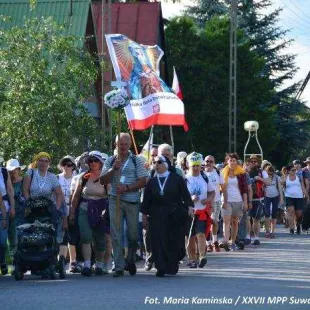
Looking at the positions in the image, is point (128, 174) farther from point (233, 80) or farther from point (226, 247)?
point (233, 80)

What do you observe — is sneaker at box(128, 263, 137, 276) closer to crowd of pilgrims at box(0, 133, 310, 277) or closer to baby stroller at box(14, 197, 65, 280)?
crowd of pilgrims at box(0, 133, 310, 277)

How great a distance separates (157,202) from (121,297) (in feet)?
12.2

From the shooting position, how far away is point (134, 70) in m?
27.4

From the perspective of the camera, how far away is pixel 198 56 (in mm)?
68375

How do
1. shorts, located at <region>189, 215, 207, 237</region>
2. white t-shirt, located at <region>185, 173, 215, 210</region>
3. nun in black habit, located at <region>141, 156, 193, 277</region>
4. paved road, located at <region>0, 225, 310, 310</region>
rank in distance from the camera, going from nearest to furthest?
1. paved road, located at <region>0, 225, 310, 310</region>
2. nun in black habit, located at <region>141, 156, 193, 277</region>
3. shorts, located at <region>189, 215, 207, 237</region>
4. white t-shirt, located at <region>185, 173, 215, 210</region>

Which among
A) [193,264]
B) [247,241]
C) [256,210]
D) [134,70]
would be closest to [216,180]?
[247,241]

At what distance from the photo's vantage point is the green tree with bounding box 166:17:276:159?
66250 mm

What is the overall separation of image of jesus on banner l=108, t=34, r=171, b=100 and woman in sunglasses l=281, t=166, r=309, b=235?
542 cm

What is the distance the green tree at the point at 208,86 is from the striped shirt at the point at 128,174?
4580cm

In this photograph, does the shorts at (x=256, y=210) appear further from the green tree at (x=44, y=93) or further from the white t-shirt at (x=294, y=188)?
the white t-shirt at (x=294, y=188)

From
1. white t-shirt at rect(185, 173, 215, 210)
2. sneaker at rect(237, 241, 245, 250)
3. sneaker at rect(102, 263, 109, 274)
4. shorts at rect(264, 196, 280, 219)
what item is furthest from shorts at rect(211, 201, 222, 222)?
sneaker at rect(102, 263, 109, 274)

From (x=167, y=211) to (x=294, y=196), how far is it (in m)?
14.4

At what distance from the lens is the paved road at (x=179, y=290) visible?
1380 cm

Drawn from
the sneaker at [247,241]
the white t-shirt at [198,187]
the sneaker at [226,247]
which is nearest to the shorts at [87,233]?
the white t-shirt at [198,187]
